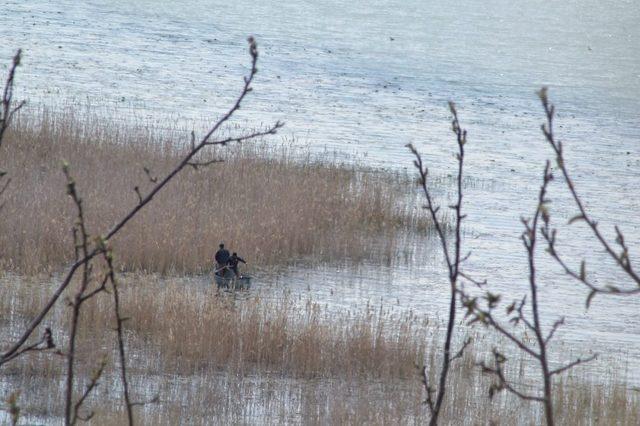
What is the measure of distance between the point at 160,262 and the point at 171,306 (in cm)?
281

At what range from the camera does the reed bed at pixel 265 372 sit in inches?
323

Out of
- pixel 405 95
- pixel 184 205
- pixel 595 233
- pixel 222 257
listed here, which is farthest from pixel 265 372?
pixel 405 95

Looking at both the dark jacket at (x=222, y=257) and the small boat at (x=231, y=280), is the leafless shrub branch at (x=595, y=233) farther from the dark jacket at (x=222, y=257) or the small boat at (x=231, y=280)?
the small boat at (x=231, y=280)

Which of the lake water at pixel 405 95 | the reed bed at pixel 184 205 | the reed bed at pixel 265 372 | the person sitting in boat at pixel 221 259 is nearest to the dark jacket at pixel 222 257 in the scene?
the person sitting in boat at pixel 221 259

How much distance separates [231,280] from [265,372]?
316cm

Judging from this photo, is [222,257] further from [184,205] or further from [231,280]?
[184,205]

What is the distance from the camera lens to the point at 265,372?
9.24 metres

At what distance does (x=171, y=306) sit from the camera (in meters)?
10.0

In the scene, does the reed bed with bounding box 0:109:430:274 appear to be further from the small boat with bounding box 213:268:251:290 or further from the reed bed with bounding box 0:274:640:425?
the reed bed with bounding box 0:274:640:425

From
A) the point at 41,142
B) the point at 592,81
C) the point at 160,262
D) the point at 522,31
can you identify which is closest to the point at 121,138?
the point at 41,142

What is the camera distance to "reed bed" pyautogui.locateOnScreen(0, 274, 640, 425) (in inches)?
323

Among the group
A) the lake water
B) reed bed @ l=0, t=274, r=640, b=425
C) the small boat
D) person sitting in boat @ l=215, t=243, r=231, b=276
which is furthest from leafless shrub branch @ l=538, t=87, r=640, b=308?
the small boat

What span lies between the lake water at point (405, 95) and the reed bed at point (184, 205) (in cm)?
85

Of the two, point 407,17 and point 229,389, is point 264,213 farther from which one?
point 407,17
